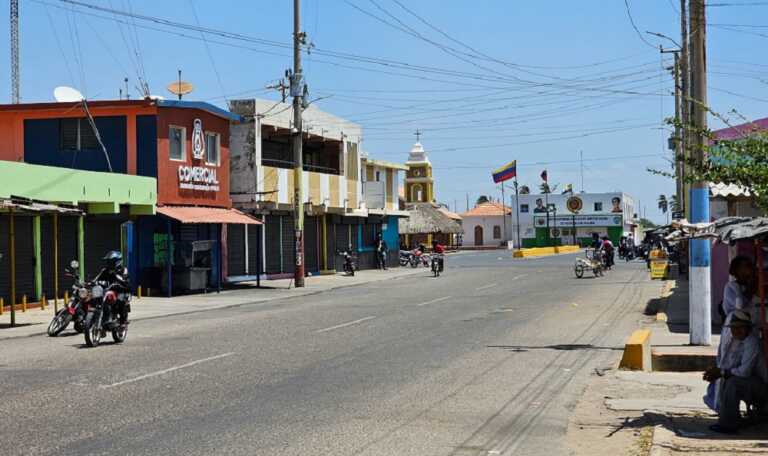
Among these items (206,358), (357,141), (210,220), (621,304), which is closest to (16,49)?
(357,141)

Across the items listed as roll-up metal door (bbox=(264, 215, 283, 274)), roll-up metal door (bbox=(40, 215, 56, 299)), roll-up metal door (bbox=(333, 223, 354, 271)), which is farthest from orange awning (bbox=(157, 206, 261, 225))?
roll-up metal door (bbox=(333, 223, 354, 271))

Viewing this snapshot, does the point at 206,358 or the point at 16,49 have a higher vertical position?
the point at 16,49

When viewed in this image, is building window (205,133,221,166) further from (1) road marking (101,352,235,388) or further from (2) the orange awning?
(1) road marking (101,352,235,388)

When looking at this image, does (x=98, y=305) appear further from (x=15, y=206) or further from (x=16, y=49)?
(x=16, y=49)

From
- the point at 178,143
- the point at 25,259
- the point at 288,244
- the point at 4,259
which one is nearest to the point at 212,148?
the point at 178,143

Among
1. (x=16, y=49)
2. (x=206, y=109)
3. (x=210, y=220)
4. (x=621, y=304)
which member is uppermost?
(x=16, y=49)

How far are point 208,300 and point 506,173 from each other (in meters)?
58.2

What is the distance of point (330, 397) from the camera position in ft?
35.3

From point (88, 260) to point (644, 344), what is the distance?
20493mm

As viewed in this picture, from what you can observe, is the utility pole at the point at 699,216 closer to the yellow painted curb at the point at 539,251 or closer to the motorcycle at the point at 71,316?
the motorcycle at the point at 71,316

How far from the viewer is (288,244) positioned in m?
44.1

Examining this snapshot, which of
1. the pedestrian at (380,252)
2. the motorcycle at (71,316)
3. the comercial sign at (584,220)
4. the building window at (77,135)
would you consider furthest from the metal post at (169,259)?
the comercial sign at (584,220)

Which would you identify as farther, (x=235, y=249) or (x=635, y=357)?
(x=235, y=249)

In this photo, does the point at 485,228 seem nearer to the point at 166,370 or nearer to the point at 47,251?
the point at 47,251
